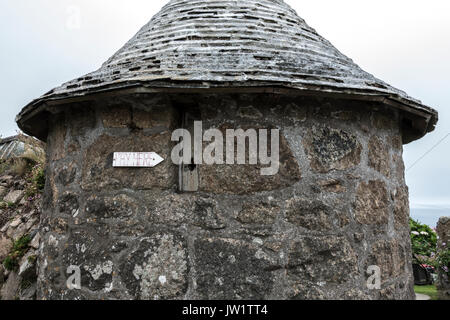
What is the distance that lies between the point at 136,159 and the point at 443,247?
721 centimetres

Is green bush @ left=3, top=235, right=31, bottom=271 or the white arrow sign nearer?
the white arrow sign

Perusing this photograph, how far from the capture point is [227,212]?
3084 mm

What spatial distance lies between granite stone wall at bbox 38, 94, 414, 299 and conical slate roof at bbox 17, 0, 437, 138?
0.19 meters

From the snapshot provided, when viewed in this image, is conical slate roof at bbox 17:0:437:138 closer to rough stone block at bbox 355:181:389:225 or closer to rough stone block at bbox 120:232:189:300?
rough stone block at bbox 355:181:389:225

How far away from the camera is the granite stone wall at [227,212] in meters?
3.02

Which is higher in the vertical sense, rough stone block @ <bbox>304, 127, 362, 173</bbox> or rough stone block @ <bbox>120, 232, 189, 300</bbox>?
rough stone block @ <bbox>304, 127, 362, 173</bbox>

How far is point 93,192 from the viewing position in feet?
10.9

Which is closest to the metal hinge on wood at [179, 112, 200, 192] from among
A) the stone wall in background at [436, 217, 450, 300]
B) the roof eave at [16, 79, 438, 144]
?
the roof eave at [16, 79, 438, 144]

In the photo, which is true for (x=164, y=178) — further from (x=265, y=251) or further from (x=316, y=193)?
(x=316, y=193)

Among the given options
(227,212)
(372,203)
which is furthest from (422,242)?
(227,212)

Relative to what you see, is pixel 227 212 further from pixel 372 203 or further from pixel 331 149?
pixel 372 203

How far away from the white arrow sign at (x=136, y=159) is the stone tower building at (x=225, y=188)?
0.15 ft

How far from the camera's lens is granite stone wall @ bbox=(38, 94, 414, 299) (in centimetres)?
302

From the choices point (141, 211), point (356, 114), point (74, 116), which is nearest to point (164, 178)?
point (141, 211)
